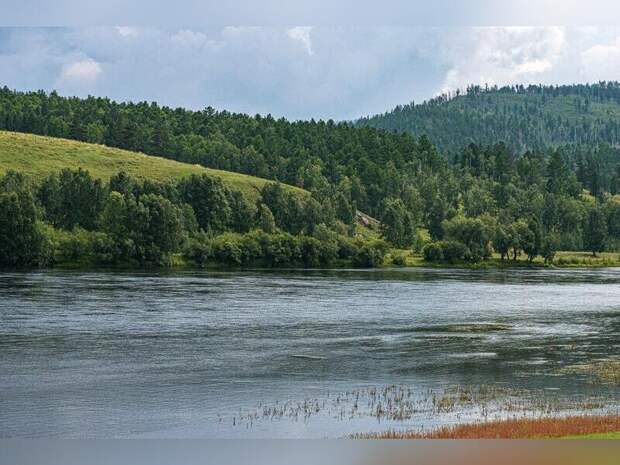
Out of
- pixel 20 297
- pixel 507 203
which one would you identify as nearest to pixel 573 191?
pixel 507 203

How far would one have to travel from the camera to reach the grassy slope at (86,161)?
47.7 meters

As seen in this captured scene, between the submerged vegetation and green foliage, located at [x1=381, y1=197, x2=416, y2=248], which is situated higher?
green foliage, located at [x1=381, y1=197, x2=416, y2=248]

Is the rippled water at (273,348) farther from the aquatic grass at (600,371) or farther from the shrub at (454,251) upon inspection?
the shrub at (454,251)

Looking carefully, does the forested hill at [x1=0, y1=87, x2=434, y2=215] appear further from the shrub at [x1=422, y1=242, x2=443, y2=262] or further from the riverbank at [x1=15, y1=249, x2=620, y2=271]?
the shrub at [x1=422, y1=242, x2=443, y2=262]

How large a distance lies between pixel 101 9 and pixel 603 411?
24.1 ft

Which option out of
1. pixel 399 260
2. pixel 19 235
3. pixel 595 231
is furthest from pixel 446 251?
pixel 19 235

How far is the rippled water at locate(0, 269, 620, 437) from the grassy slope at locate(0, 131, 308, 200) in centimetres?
2300

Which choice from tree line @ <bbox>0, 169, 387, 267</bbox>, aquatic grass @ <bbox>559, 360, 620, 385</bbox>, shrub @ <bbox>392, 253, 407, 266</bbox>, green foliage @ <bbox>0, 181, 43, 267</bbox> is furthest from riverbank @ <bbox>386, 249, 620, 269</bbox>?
green foliage @ <bbox>0, 181, 43, 267</bbox>

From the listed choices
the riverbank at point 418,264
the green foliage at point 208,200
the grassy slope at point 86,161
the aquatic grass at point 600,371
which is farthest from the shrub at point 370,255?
the aquatic grass at point 600,371

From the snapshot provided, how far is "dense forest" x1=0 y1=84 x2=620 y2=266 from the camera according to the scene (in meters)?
30.0

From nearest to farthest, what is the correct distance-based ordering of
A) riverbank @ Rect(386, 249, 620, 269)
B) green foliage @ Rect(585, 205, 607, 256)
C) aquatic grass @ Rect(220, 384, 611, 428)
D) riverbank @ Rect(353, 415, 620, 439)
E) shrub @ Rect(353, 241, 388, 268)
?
riverbank @ Rect(353, 415, 620, 439), aquatic grass @ Rect(220, 384, 611, 428), riverbank @ Rect(386, 249, 620, 269), green foliage @ Rect(585, 205, 607, 256), shrub @ Rect(353, 241, 388, 268)

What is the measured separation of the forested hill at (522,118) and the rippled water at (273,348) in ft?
225

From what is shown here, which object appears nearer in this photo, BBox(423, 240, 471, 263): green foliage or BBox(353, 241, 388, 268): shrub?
BBox(423, 240, 471, 263): green foliage

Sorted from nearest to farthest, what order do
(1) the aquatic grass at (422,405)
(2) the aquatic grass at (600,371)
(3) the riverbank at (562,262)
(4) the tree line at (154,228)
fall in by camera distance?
1. (1) the aquatic grass at (422,405)
2. (2) the aquatic grass at (600,371)
3. (3) the riverbank at (562,262)
4. (4) the tree line at (154,228)
